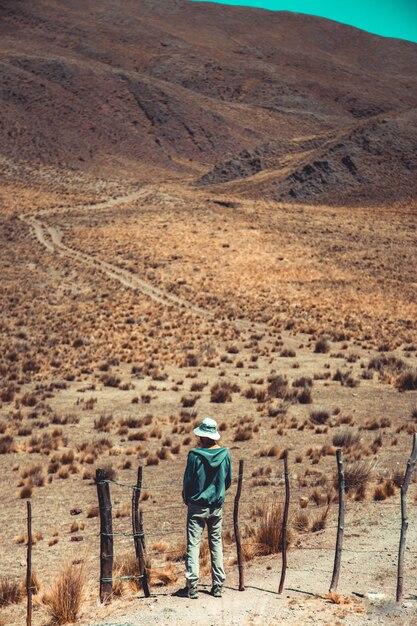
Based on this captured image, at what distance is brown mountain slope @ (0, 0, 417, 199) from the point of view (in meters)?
101

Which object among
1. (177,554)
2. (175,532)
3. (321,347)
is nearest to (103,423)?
(175,532)

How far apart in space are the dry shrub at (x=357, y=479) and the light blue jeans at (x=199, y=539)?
5192mm

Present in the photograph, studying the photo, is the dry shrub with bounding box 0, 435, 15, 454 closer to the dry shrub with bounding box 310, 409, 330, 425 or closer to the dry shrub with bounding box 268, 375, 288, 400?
the dry shrub with bounding box 310, 409, 330, 425

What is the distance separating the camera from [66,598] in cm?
894

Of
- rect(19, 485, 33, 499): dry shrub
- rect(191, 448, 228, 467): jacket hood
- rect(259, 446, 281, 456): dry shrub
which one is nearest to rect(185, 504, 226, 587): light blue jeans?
rect(191, 448, 228, 467): jacket hood

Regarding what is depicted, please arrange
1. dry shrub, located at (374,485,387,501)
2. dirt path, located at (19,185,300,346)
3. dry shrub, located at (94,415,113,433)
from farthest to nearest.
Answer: dirt path, located at (19,185,300,346), dry shrub, located at (94,415,113,433), dry shrub, located at (374,485,387,501)

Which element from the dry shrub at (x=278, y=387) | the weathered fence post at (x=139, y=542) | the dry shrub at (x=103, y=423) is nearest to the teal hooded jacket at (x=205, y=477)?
the weathered fence post at (x=139, y=542)

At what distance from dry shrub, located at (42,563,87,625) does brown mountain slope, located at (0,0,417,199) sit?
73.5 meters

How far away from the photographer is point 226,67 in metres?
175

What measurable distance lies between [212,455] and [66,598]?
2.38 metres

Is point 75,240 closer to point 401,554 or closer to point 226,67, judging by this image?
point 401,554

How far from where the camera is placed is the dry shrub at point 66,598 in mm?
8844

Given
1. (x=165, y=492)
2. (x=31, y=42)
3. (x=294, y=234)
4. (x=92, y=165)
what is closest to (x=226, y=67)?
(x=31, y=42)

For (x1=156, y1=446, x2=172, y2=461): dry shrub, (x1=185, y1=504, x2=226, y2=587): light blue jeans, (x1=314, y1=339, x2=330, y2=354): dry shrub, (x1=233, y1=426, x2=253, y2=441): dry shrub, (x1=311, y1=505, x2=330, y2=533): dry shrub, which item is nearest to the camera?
(x1=185, y1=504, x2=226, y2=587): light blue jeans
